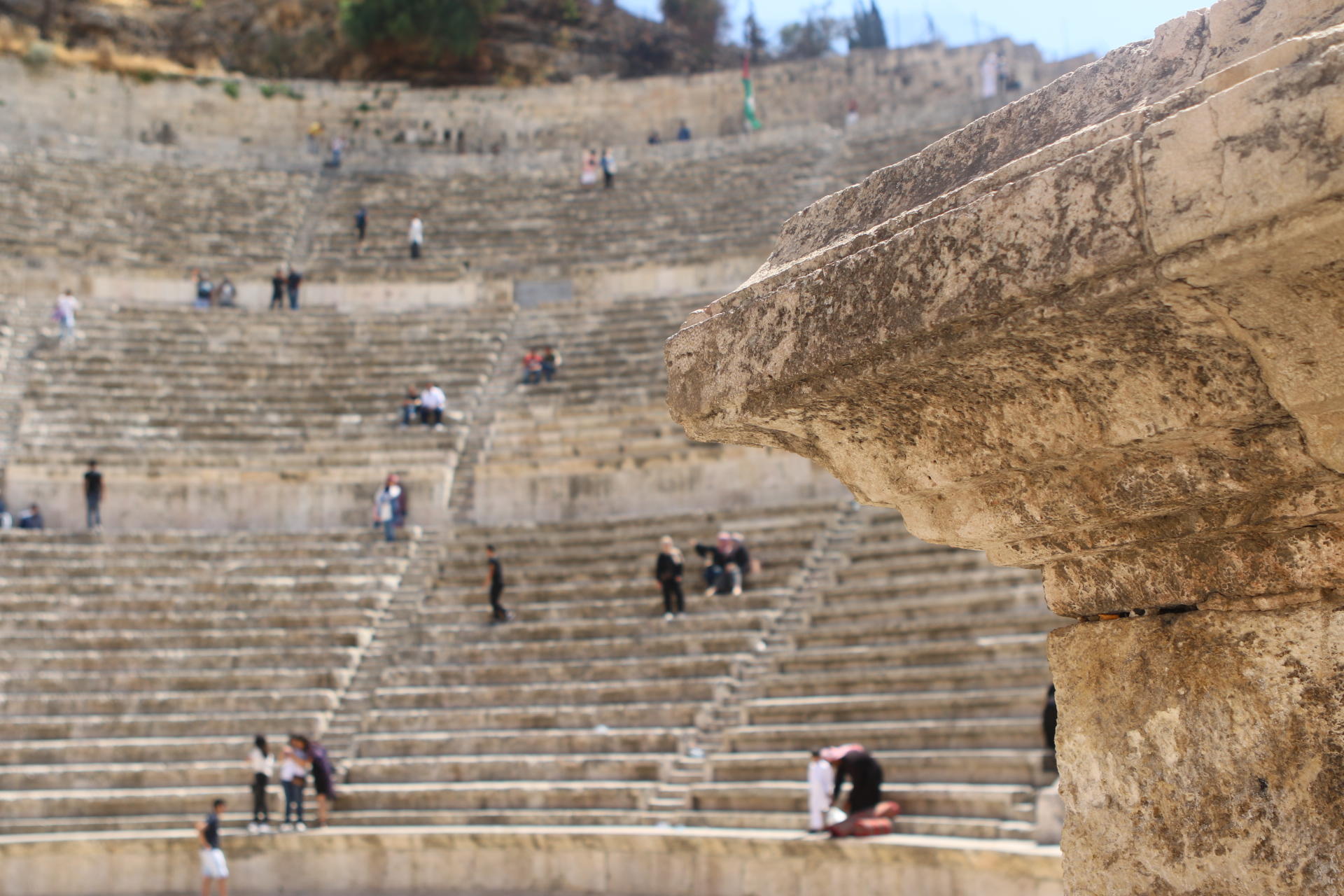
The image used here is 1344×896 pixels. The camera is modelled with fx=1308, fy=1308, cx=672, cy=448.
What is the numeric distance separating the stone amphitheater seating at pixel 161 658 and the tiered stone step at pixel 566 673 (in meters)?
0.93

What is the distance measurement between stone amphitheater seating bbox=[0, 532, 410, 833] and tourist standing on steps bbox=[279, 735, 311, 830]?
790 millimetres

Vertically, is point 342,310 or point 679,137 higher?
point 679,137

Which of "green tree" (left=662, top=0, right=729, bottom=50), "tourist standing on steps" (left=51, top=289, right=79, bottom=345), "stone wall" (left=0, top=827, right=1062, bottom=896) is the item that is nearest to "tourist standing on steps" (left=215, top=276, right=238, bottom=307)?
"tourist standing on steps" (left=51, top=289, right=79, bottom=345)

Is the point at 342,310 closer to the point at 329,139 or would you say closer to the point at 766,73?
the point at 329,139

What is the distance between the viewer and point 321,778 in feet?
38.0

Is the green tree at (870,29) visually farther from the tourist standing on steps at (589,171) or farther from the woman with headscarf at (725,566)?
the woman with headscarf at (725,566)

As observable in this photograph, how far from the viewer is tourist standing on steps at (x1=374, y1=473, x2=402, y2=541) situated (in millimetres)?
16672

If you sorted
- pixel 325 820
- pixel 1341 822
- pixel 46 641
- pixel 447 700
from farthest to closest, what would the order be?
pixel 46 641
pixel 447 700
pixel 325 820
pixel 1341 822

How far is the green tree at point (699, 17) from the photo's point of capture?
41969 mm

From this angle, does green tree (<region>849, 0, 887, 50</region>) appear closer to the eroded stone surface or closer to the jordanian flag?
the jordanian flag

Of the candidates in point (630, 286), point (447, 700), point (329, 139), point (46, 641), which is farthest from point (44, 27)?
→ point (447, 700)

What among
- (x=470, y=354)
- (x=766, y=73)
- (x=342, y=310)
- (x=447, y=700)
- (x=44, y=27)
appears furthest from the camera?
(x=44, y=27)

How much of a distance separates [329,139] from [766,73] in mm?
10988

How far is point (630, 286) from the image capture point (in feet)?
80.8
